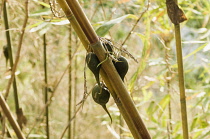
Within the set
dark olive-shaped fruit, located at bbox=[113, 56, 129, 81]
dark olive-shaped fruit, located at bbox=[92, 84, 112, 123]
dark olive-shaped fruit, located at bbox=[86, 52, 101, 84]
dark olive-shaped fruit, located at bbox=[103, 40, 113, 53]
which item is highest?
dark olive-shaped fruit, located at bbox=[103, 40, 113, 53]

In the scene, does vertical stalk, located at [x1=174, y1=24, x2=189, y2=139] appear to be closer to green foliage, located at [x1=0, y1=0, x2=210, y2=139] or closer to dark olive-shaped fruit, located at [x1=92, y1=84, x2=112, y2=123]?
green foliage, located at [x1=0, y1=0, x2=210, y2=139]

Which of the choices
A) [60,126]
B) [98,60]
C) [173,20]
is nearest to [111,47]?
[98,60]

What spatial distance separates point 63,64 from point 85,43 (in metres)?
1.65

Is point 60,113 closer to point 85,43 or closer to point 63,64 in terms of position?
point 63,64

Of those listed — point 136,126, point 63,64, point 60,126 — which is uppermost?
point 136,126

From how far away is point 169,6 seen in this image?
516 mm

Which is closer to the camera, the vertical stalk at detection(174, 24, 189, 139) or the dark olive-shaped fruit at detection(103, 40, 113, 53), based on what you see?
the dark olive-shaped fruit at detection(103, 40, 113, 53)

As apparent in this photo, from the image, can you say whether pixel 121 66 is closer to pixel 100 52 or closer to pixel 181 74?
pixel 100 52

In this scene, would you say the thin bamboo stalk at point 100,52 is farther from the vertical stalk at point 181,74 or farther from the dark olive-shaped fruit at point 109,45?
the vertical stalk at point 181,74

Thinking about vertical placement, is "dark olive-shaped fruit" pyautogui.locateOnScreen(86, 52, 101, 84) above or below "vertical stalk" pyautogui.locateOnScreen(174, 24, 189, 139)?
above

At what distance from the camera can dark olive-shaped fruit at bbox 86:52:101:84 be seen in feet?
1.26

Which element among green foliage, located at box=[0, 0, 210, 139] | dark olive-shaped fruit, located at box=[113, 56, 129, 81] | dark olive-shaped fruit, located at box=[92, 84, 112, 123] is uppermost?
dark olive-shaped fruit, located at box=[113, 56, 129, 81]

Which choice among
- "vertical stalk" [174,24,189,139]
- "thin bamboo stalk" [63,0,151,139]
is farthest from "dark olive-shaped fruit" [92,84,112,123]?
"vertical stalk" [174,24,189,139]

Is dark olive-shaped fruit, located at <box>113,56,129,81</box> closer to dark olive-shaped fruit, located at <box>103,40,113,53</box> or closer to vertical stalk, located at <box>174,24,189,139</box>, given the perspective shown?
dark olive-shaped fruit, located at <box>103,40,113,53</box>
